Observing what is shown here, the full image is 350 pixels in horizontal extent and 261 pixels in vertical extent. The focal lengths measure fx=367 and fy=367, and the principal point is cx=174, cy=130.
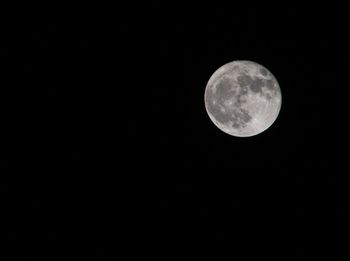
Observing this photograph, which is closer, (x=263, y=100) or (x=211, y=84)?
(x=263, y=100)

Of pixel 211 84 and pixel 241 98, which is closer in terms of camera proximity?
pixel 241 98

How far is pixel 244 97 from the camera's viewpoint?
6406 mm

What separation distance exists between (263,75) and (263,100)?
523 mm

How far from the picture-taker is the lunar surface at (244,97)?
6.45 metres

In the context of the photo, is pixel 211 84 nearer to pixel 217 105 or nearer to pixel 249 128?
pixel 217 105

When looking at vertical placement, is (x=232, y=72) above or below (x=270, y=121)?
above

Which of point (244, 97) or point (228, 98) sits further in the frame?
point (228, 98)

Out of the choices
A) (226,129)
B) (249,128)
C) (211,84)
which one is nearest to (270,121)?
(249,128)

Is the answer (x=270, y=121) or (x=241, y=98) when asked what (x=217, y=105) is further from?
(x=270, y=121)

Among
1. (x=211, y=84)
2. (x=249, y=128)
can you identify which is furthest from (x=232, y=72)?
(x=249, y=128)

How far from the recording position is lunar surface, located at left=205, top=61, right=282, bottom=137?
6453mm

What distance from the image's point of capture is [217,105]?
6797mm

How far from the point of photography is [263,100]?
21.3 ft

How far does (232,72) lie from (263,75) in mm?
566
